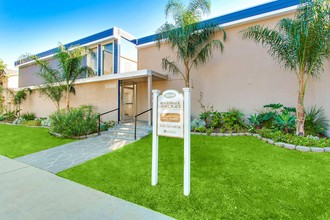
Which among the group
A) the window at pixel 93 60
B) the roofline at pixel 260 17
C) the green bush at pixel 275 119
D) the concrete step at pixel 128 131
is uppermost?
the roofline at pixel 260 17

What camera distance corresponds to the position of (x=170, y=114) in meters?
3.17

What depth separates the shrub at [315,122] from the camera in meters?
6.39

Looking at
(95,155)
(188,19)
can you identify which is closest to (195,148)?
(95,155)

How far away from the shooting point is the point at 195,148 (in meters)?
5.44

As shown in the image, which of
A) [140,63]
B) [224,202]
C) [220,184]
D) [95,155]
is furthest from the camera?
[140,63]

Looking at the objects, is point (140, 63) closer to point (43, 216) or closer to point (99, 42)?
point (99, 42)

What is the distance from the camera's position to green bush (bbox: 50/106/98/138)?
25.1ft

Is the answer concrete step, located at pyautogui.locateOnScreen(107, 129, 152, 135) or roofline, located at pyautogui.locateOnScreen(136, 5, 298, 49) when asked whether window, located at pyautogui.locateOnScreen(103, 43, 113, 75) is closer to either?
concrete step, located at pyautogui.locateOnScreen(107, 129, 152, 135)

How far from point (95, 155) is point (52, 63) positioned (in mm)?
13768

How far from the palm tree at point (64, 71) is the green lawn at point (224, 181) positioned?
276 inches

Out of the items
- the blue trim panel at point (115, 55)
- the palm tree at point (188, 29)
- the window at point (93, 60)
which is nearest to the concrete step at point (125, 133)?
the palm tree at point (188, 29)

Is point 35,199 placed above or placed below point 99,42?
below

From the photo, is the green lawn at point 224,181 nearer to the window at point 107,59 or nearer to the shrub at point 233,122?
the shrub at point 233,122

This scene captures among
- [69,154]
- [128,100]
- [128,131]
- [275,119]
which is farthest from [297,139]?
[128,100]
